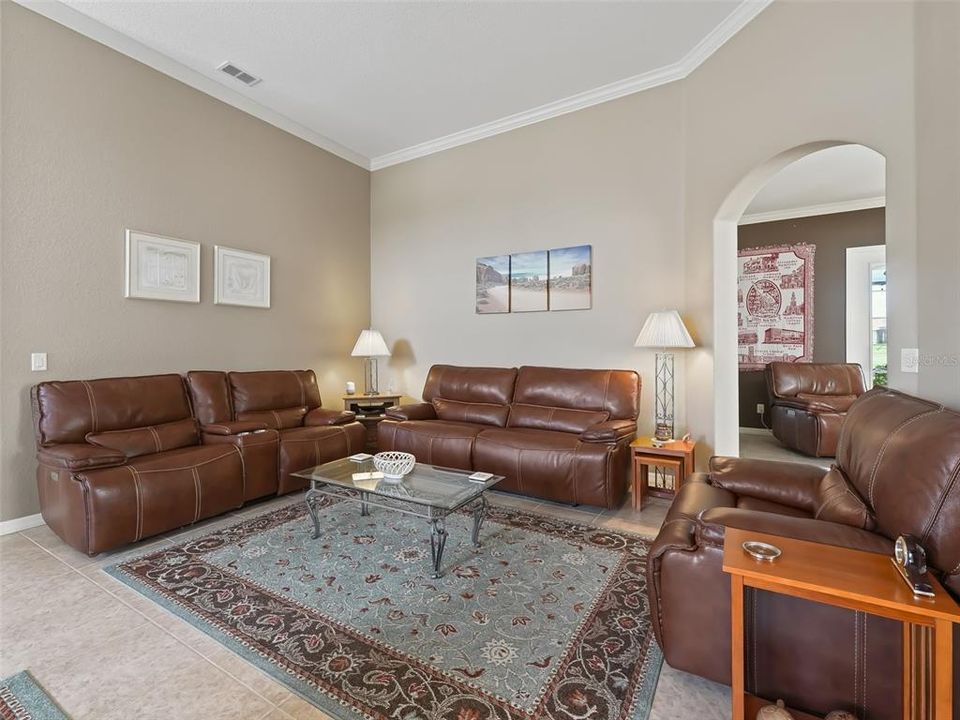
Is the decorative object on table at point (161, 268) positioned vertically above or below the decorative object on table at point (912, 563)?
above

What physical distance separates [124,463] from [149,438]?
40 cm

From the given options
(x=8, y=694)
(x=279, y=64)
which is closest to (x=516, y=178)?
(x=279, y=64)

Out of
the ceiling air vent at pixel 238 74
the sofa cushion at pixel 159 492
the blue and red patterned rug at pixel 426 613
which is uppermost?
the ceiling air vent at pixel 238 74

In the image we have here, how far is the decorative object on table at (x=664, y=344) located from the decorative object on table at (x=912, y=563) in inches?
83.4

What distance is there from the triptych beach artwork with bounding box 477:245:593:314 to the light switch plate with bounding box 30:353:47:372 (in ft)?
11.2

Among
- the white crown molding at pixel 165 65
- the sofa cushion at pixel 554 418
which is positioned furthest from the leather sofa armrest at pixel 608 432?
the white crown molding at pixel 165 65

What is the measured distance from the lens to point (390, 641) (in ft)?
5.68

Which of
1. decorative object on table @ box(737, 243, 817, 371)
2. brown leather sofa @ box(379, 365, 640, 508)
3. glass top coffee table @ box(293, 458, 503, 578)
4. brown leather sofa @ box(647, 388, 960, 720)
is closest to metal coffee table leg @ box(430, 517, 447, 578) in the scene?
glass top coffee table @ box(293, 458, 503, 578)

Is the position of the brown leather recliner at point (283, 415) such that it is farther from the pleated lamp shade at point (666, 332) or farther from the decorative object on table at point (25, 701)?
the pleated lamp shade at point (666, 332)

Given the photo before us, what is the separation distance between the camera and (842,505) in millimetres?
1526

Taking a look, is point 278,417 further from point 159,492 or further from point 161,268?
point 161,268

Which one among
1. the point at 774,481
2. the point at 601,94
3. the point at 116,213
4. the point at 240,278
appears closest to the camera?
the point at 774,481

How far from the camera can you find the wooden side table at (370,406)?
174 inches

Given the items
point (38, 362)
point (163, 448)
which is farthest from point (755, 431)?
point (38, 362)
